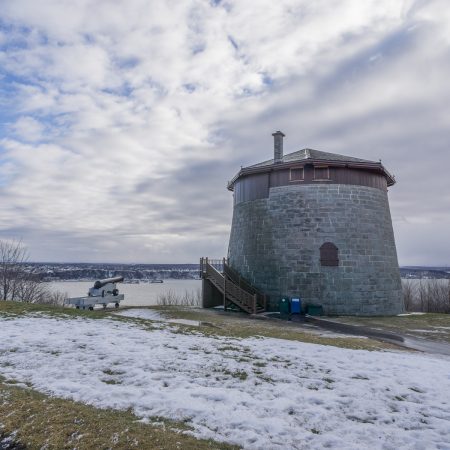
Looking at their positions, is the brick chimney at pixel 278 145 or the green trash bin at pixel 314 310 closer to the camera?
the green trash bin at pixel 314 310

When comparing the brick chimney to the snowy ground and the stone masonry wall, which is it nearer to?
the stone masonry wall

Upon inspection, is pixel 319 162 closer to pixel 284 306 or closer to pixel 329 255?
pixel 329 255

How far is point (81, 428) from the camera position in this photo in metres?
4.87

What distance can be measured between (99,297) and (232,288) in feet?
26.8

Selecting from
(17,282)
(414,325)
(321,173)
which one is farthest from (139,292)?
(414,325)

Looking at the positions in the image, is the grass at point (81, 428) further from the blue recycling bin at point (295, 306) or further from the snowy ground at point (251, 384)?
the blue recycling bin at point (295, 306)

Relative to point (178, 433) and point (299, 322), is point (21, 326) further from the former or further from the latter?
point (299, 322)

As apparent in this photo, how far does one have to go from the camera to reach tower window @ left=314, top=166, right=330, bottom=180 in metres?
22.6

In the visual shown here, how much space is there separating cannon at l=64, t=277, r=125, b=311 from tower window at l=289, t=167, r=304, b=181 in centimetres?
1335

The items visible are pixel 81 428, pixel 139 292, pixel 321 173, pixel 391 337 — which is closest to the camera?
pixel 81 428

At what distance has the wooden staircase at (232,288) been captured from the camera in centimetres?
2138

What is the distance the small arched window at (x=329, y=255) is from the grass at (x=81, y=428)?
17.8 metres

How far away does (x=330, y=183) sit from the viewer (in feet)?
74.1

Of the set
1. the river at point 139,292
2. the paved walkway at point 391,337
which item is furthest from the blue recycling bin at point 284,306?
the river at point 139,292
